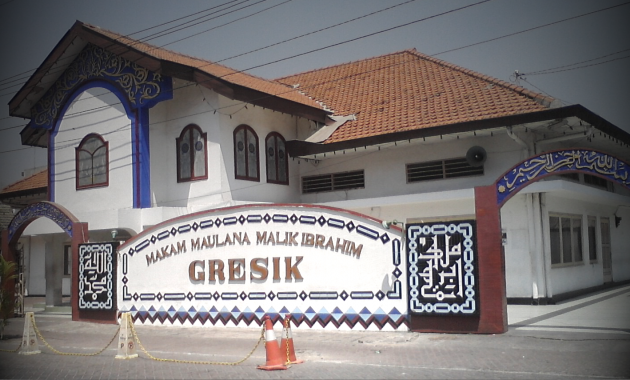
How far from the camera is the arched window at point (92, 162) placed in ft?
64.1

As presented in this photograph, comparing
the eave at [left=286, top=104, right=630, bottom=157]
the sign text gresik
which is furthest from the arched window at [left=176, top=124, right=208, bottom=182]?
the sign text gresik

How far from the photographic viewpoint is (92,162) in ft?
65.4

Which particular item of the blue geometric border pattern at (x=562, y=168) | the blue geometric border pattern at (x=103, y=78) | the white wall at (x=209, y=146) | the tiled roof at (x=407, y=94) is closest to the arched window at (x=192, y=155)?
the white wall at (x=209, y=146)

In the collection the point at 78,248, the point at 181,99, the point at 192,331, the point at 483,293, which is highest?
→ the point at 181,99

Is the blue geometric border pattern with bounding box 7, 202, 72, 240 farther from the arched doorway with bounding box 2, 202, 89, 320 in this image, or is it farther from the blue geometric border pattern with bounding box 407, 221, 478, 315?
the blue geometric border pattern with bounding box 407, 221, 478, 315

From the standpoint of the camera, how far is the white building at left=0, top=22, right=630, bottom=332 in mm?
16297

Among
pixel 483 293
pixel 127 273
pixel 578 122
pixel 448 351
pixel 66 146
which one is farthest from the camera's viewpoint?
pixel 66 146

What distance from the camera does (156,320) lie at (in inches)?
624

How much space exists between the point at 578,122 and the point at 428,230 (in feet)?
18.7

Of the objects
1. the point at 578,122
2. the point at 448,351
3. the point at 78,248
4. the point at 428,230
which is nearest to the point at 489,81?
the point at 578,122

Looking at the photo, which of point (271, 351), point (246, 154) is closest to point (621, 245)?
point (246, 154)

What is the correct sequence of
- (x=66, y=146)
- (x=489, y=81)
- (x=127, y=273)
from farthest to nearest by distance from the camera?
(x=66, y=146)
(x=489, y=81)
(x=127, y=273)

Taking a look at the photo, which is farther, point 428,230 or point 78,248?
point 78,248

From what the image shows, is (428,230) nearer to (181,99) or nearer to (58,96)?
(181,99)
